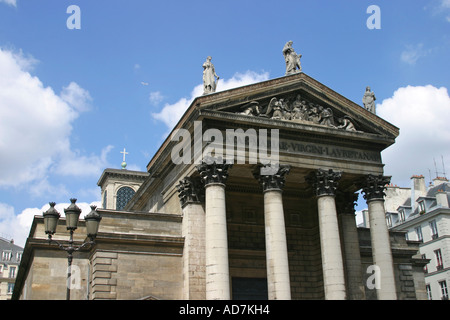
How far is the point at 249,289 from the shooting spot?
26391 millimetres

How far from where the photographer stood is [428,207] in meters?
50.0

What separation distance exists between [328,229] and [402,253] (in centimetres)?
938

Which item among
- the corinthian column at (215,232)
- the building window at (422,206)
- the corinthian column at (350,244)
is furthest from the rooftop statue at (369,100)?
the building window at (422,206)

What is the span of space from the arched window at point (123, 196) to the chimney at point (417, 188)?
27.1 m

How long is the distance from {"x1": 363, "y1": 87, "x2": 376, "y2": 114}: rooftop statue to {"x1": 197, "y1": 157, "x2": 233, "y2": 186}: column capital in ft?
30.3

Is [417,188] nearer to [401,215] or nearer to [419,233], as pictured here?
[401,215]

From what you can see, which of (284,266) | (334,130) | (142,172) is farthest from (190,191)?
(142,172)

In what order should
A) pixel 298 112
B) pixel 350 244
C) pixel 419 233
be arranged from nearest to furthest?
pixel 298 112
pixel 350 244
pixel 419 233

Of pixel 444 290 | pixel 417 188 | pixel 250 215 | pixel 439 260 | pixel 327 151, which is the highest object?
pixel 417 188

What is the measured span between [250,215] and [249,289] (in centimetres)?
373

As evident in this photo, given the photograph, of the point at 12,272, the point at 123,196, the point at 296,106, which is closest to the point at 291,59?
the point at 296,106

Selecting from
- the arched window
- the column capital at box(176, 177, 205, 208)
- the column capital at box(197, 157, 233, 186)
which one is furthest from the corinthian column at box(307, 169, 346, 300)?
the arched window

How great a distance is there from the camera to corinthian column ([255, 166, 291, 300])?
21.8m
